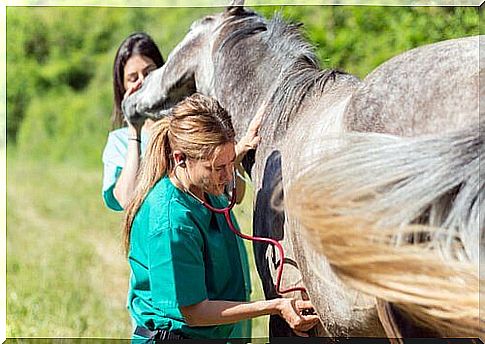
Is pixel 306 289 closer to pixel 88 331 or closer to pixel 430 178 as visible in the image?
pixel 430 178

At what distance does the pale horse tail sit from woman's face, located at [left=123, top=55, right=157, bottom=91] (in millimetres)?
1509

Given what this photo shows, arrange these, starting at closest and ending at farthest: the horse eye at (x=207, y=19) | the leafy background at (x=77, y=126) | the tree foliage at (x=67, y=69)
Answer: the horse eye at (x=207, y=19) → the leafy background at (x=77, y=126) → the tree foliage at (x=67, y=69)

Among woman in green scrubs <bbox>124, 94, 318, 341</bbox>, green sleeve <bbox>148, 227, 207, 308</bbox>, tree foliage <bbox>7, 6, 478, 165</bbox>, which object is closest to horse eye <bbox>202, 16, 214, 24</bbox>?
woman in green scrubs <bbox>124, 94, 318, 341</bbox>

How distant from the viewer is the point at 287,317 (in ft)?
6.98

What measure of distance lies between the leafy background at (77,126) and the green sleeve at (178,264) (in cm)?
80

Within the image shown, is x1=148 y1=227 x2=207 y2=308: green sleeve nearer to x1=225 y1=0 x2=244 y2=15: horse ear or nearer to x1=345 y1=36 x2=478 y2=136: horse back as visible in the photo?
x1=345 y1=36 x2=478 y2=136: horse back

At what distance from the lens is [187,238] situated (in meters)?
2.13

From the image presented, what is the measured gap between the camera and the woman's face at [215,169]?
214 centimetres

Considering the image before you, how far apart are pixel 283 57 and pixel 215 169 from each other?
53cm

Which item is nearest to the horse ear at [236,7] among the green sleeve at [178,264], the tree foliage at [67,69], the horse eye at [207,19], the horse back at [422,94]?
the horse eye at [207,19]

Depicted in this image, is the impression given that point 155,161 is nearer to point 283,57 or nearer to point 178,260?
point 178,260

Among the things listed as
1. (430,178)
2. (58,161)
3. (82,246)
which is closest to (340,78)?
(430,178)

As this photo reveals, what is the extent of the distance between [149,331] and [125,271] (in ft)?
9.46

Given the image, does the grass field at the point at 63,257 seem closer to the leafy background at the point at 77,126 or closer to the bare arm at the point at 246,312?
the leafy background at the point at 77,126
